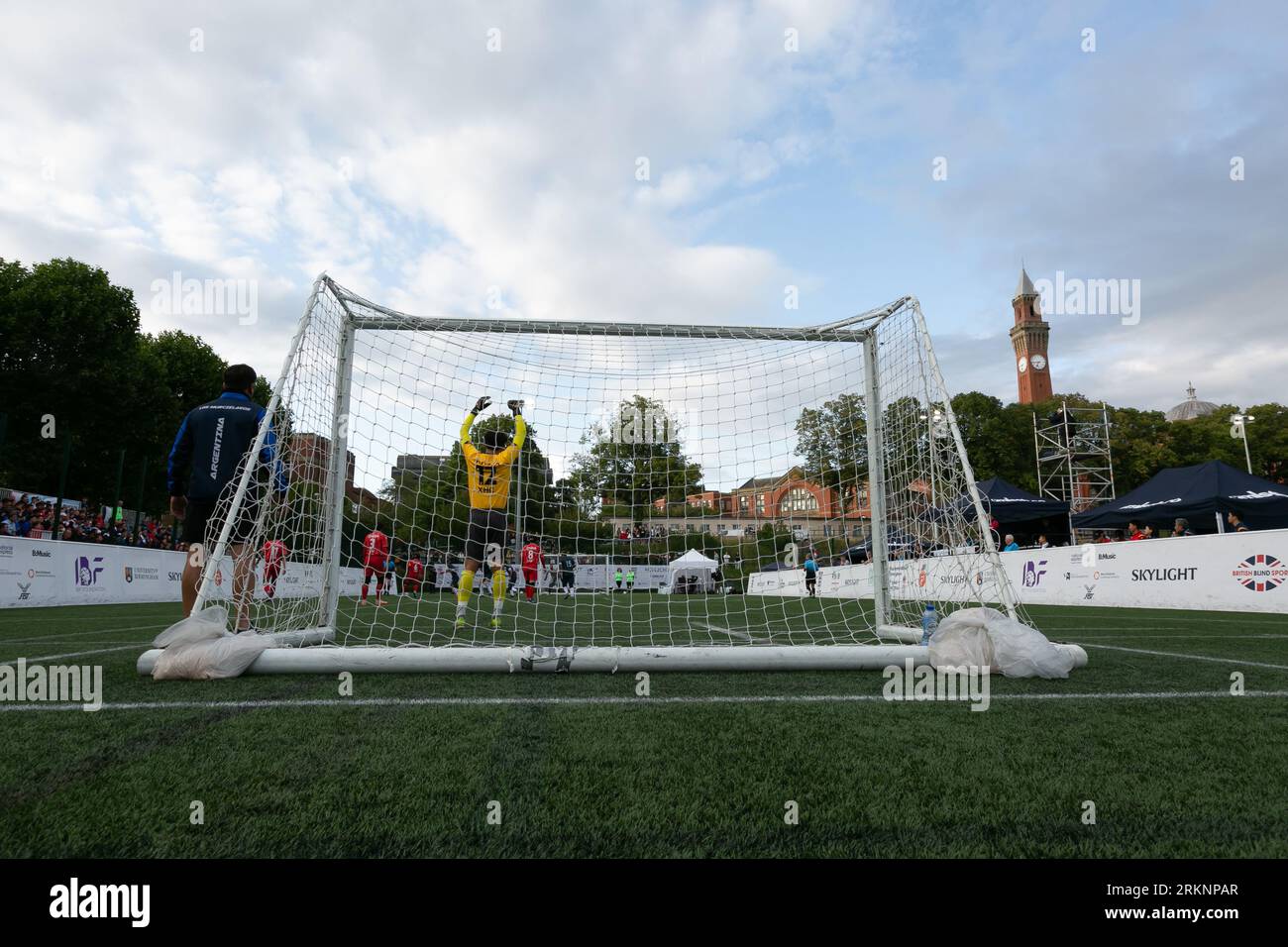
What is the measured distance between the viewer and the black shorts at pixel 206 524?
15.0 feet

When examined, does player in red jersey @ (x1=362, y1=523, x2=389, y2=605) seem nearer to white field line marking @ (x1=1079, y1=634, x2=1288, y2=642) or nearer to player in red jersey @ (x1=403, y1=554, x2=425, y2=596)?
player in red jersey @ (x1=403, y1=554, x2=425, y2=596)

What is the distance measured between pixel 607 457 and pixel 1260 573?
1108 centimetres

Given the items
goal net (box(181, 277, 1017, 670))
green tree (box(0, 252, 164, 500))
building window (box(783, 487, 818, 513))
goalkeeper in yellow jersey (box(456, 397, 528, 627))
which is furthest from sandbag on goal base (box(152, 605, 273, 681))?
green tree (box(0, 252, 164, 500))

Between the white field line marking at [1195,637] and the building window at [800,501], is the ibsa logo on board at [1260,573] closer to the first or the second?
the white field line marking at [1195,637]

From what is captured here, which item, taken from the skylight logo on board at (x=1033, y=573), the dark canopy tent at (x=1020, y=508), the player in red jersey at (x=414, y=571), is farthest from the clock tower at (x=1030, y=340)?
the player in red jersey at (x=414, y=571)

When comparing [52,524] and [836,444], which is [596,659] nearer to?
[836,444]

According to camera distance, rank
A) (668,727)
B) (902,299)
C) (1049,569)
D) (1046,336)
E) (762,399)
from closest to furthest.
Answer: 1. (668,727)
2. (902,299)
3. (762,399)
4. (1049,569)
5. (1046,336)

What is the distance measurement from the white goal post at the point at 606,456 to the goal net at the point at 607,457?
0.02m

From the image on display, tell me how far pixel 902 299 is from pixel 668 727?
4.48 m

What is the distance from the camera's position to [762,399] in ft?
22.6

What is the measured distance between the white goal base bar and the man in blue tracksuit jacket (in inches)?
37.7

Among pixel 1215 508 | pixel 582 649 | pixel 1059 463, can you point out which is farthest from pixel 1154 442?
pixel 582 649
